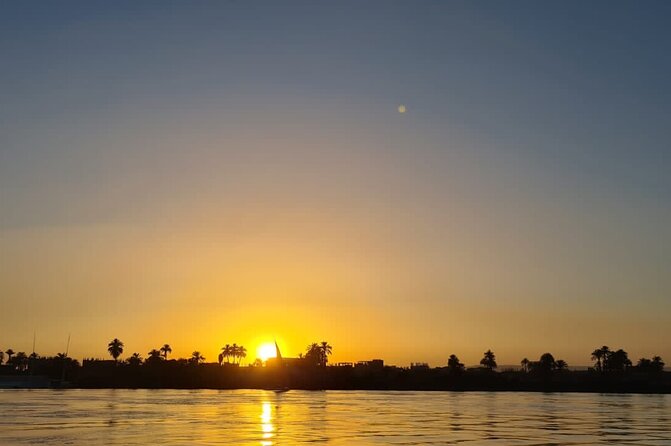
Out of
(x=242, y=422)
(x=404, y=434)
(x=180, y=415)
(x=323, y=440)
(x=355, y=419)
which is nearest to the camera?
(x=323, y=440)

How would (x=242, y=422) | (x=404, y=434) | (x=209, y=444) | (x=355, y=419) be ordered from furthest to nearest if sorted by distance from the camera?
1. (x=355, y=419)
2. (x=242, y=422)
3. (x=404, y=434)
4. (x=209, y=444)

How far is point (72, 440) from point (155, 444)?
7.83 m

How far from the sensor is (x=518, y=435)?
71.7 meters

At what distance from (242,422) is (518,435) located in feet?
106

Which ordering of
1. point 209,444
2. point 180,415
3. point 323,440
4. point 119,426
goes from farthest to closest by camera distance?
point 180,415
point 119,426
point 323,440
point 209,444

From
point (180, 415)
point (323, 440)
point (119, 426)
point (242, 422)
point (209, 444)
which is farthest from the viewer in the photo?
point (180, 415)

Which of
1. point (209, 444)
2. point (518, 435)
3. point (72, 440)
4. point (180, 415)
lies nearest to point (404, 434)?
point (518, 435)

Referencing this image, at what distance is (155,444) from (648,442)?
135 ft

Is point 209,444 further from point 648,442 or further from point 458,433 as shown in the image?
point 648,442

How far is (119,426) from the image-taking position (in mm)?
80438

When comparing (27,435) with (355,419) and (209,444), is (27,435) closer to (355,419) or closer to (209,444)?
(209,444)

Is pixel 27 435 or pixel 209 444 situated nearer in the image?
pixel 209 444

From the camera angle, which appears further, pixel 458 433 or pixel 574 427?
pixel 574 427

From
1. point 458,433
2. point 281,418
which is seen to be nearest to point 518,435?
point 458,433
